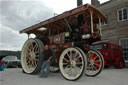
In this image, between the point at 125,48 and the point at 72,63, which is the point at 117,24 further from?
the point at 72,63

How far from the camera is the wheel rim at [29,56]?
703 cm

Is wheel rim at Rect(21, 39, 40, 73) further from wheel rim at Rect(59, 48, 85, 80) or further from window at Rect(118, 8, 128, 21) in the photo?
window at Rect(118, 8, 128, 21)

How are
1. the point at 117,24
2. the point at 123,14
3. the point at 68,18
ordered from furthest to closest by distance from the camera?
the point at 117,24 → the point at 123,14 → the point at 68,18

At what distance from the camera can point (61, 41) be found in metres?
6.13

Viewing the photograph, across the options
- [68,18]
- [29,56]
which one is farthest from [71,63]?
[29,56]

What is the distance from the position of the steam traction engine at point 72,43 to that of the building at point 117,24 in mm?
6631

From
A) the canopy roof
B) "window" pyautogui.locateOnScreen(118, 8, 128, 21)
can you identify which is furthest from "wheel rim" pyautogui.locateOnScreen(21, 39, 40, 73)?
"window" pyautogui.locateOnScreen(118, 8, 128, 21)

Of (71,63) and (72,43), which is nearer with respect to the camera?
(71,63)

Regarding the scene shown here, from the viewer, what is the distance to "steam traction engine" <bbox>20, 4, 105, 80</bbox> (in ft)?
16.8

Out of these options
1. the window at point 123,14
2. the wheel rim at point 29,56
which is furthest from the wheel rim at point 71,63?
the window at point 123,14

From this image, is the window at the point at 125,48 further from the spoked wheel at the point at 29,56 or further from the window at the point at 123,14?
the spoked wheel at the point at 29,56

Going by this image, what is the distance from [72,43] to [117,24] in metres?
8.43

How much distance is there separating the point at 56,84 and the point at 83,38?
208 cm

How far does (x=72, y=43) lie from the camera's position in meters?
5.59
